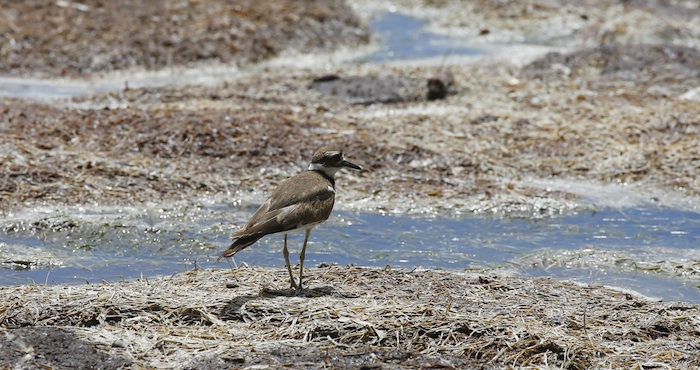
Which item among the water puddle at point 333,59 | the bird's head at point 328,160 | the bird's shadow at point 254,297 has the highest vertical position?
the bird's head at point 328,160

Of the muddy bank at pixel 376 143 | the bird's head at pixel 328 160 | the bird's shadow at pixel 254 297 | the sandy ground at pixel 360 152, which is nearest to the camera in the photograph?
the sandy ground at pixel 360 152

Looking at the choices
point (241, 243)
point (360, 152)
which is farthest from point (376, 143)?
point (241, 243)

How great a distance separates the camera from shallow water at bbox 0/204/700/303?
7.52 m

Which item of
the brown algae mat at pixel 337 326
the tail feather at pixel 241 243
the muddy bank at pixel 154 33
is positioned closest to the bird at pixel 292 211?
the tail feather at pixel 241 243

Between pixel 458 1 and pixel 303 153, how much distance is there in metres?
10.9

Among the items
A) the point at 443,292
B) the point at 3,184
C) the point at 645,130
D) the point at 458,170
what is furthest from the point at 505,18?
the point at 443,292

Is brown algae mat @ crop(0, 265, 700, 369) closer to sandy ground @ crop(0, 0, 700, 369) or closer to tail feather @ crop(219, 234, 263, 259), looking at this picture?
sandy ground @ crop(0, 0, 700, 369)

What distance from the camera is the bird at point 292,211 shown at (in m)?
6.10

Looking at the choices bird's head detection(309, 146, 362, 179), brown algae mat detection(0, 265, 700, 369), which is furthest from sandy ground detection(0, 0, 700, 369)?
bird's head detection(309, 146, 362, 179)

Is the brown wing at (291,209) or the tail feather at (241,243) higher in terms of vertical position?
the brown wing at (291,209)

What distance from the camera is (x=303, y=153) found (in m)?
10.5

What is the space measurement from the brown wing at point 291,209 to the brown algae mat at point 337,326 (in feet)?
1.34

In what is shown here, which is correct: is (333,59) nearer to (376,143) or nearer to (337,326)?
(376,143)

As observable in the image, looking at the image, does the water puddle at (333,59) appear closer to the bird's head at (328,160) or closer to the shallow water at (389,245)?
the shallow water at (389,245)
